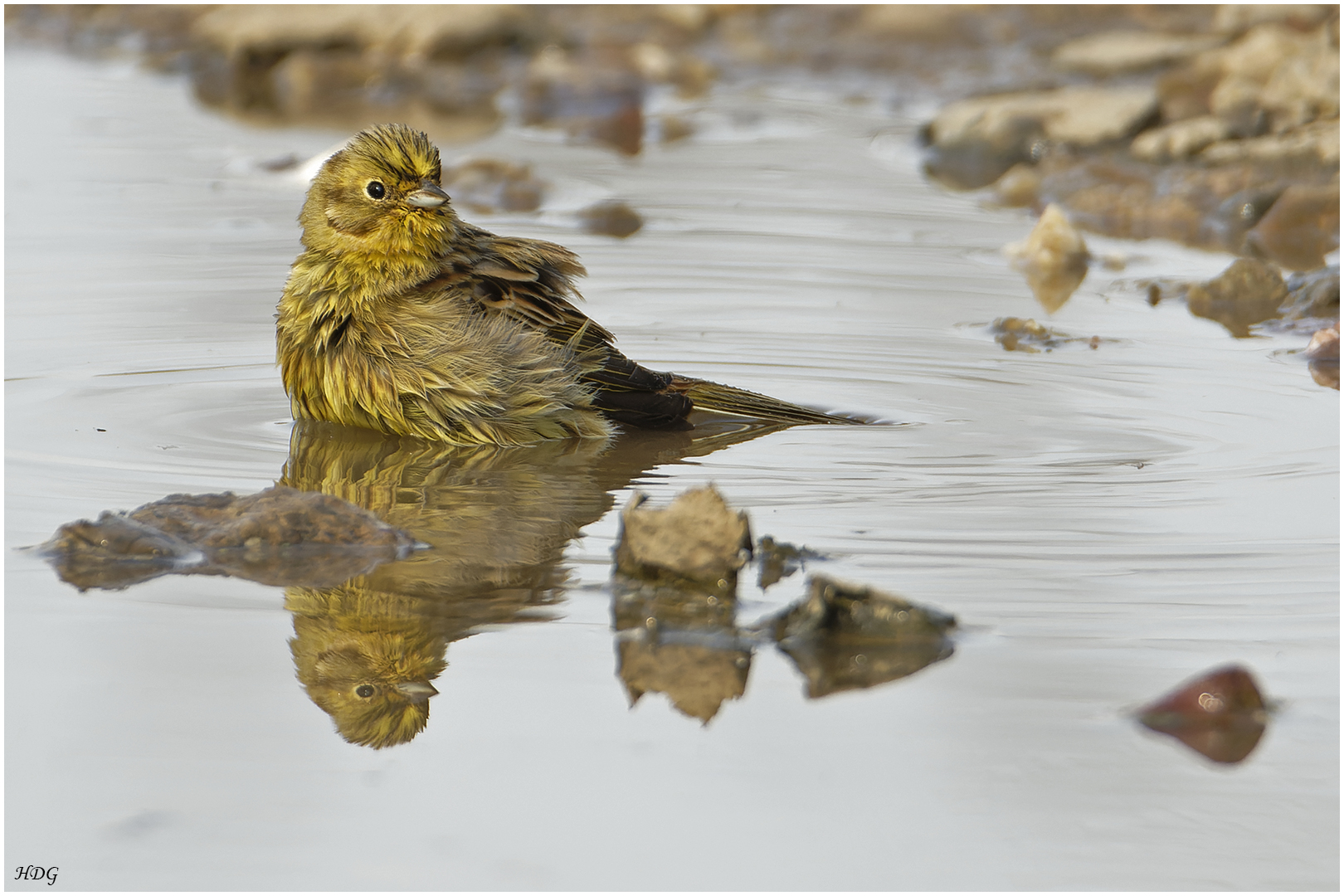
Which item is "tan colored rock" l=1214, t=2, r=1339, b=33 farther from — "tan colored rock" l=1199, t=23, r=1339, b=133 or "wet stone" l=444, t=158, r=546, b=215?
"wet stone" l=444, t=158, r=546, b=215

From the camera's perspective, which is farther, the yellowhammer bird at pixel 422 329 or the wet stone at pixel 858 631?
the yellowhammer bird at pixel 422 329

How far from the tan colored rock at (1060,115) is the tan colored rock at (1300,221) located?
1879 mm

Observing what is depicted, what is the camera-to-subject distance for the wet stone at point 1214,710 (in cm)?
307

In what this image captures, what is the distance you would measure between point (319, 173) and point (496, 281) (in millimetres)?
696

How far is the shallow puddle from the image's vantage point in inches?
Result: 105

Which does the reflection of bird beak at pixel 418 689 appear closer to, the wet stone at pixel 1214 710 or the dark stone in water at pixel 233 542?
the dark stone in water at pixel 233 542

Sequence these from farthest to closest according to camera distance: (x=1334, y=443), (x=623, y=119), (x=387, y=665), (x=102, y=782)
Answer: (x=623, y=119), (x=1334, y=443), (x=387, y=665), (x=102, y=782)

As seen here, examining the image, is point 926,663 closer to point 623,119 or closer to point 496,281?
point 496,281

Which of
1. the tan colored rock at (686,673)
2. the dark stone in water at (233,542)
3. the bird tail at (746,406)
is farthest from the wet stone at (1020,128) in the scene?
the tan colored rock at (686,673)

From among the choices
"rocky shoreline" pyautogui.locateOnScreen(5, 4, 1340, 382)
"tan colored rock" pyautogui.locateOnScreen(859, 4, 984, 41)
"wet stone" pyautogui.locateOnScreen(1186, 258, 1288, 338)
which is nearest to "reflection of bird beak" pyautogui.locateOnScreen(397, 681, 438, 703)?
"rocky shoreline" pyautogui.locateOnScreen(5, 4, 1340, 382)

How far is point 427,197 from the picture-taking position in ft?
17.1

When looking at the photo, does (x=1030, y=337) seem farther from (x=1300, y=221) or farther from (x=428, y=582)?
(x=428, y=582)

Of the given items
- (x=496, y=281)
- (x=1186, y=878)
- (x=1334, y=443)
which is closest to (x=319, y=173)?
(x=496, y=281)

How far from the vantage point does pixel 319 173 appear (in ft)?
17.8
